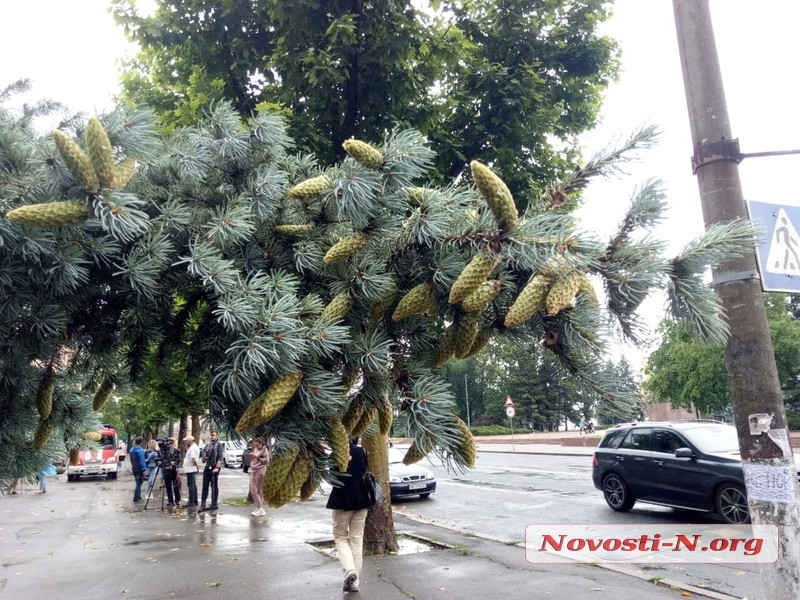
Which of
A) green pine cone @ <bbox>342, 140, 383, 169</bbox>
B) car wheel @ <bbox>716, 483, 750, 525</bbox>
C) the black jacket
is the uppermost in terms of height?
green pine cone @ <bbox>342, 140, 383, 169</bbox>

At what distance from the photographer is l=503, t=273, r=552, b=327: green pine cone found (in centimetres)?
160

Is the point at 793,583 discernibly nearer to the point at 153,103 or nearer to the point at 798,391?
the point at 153,103

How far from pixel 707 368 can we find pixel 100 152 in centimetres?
3478

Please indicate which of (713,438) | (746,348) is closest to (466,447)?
(746,348)

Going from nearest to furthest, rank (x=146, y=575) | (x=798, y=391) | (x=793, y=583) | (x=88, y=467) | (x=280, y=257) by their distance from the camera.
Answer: (x=280, y=257), (x=793, y=583), (x=146, y=575), (x=88, y=467), (x=798, y=391)

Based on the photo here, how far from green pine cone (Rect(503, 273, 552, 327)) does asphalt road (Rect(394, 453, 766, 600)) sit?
6.53m

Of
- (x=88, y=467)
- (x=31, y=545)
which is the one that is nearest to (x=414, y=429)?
(x=31, y=545)

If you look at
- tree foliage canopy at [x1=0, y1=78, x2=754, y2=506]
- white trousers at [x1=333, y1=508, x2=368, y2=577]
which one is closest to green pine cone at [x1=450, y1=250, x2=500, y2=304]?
tree foliage canopy at [x1=0, y1=78, x2=754, y2=506]

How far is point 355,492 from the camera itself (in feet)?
22.5

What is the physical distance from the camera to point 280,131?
2029mm

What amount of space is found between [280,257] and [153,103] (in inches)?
232

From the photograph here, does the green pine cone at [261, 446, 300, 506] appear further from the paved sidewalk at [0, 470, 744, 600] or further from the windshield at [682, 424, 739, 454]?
the windshield at [682, 424, 739, 454]

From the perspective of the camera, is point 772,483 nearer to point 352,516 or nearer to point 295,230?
point 295,230

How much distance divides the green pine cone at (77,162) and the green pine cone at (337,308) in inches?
24.5
